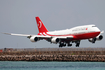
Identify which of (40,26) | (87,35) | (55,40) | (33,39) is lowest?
(55,40)

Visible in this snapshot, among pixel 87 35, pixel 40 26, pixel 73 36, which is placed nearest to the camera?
pixel 87 35

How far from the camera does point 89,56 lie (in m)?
76.8

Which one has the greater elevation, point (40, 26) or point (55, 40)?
point (40, 26)

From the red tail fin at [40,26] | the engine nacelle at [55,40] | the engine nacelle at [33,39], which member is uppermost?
the red tail fin at [40,26]

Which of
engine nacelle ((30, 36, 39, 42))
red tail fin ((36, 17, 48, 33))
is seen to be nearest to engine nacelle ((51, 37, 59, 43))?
engine nacelle ((30, 36, 39, 42))

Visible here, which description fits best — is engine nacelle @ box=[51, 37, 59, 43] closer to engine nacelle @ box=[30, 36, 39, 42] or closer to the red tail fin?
engine nacelle @ box=[30, 36, 39, 42]

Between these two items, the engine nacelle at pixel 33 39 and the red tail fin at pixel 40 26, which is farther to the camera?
the red tail fin at pixel 40 26

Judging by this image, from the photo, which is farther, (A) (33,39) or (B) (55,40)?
(A) (33,39)

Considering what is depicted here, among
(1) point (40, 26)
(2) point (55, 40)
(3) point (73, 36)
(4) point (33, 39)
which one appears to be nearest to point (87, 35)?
(3) point (73, 36)

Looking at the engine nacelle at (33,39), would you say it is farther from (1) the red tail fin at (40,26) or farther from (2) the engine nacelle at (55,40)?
(1) the red tail fin at (40,26)

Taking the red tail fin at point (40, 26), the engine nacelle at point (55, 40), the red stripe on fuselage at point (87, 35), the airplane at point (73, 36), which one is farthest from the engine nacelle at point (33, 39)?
the red tail fin at point (40, 26)

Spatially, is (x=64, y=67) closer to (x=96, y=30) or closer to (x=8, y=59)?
(x=8, y=59)

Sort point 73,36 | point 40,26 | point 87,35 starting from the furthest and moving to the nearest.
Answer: point 40,26 < point 73,36 < point 87,35

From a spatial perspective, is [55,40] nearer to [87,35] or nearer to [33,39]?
[33,39]
